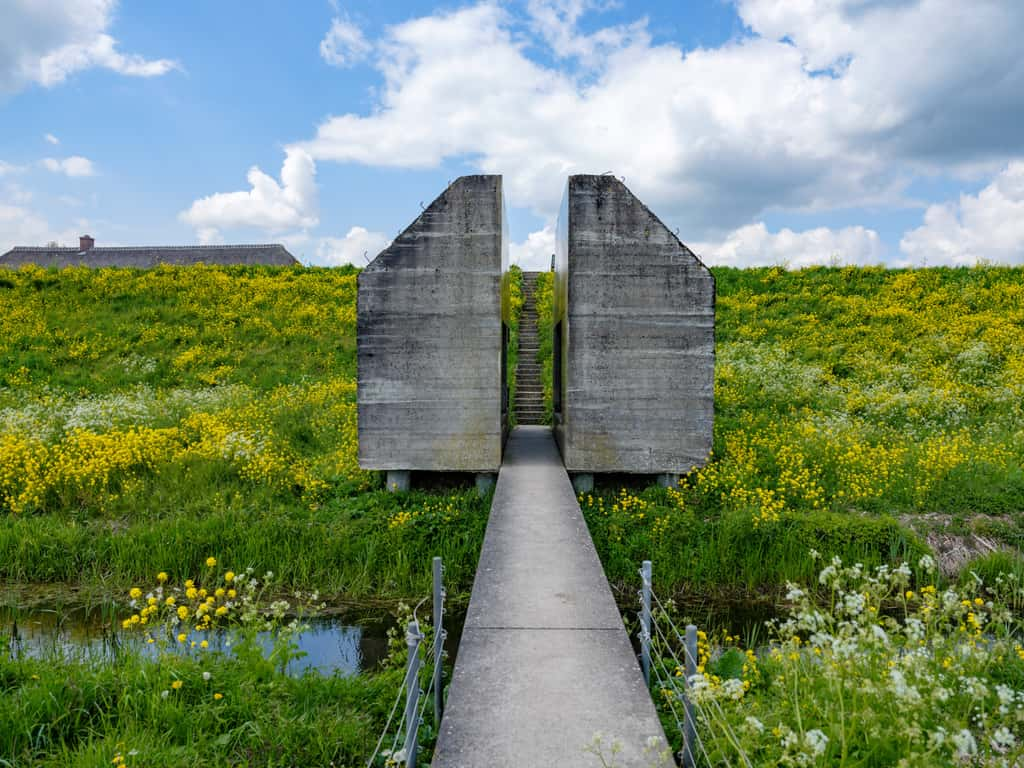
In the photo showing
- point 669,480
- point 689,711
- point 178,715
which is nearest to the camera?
point 689,711

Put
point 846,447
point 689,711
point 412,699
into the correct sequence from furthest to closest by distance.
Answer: point 846,447
point 412,699
point 689,711

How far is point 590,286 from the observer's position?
34.3ft

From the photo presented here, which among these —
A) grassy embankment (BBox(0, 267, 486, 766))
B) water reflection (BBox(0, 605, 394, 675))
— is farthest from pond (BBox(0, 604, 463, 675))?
grassy embankment (BBox(0, 267, 486, 766))

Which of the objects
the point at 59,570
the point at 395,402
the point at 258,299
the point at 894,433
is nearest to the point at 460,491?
the point at 395,402

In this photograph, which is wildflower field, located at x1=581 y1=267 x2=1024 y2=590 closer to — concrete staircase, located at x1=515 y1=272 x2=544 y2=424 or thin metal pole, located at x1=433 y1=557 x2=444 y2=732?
thin metal pole, located at x1=433 y1=557 x2=444 y2=732

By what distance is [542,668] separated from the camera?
463 centimetres

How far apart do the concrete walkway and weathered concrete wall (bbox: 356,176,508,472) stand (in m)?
3.28

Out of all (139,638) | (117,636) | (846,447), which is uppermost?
(846,447)

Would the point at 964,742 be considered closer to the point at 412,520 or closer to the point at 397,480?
the point at 412,520

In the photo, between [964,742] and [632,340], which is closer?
[964,742]

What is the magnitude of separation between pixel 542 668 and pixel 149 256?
1521 inches

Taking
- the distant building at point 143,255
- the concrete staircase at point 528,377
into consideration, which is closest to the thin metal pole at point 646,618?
the concrete staircase at point 528,377

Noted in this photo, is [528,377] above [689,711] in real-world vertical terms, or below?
above

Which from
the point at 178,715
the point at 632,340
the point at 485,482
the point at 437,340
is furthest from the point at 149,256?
the point at 178,715
